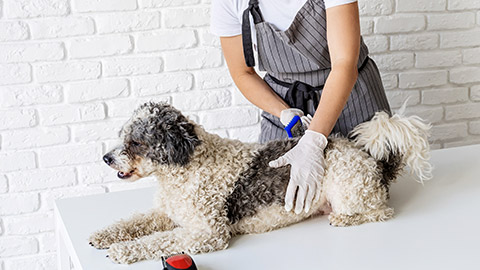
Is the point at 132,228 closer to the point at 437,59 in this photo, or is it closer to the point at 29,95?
the point at 29,95

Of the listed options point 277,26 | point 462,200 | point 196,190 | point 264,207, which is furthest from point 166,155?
point 462,200

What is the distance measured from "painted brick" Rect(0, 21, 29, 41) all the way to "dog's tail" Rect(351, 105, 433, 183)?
131 cm

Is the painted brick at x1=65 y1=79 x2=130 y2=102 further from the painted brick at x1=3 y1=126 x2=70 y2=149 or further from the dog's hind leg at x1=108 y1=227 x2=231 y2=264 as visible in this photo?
the dog's hind leg at x1=108 y1=227 x2=231 y2=264

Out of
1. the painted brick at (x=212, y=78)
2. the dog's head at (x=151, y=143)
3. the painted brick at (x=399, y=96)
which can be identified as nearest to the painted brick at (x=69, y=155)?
the painted brick at (x=212, y=78)

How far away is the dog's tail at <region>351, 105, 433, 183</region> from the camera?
1318 millimetres

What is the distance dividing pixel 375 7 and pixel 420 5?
22 centimetres

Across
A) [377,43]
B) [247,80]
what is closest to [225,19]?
[247,80]

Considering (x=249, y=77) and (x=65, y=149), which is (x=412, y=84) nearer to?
(x=249, y=77)

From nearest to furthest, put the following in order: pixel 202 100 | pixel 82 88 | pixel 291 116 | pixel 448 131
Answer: pixel 291 116 < pixel 82 88 < pixel 202 100 < pixel 448 131

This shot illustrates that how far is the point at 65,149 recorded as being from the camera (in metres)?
2.14

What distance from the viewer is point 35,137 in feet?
6.88

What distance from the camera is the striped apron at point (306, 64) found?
5.20 ft

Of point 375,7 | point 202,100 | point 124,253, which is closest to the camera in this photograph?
point 124,253

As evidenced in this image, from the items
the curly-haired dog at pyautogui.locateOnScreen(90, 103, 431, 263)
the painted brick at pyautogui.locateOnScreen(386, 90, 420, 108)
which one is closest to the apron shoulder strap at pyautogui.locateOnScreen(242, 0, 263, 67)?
the curly-haired dog at pyautogui.locateOnScreen(90, 103, 431, 263)
